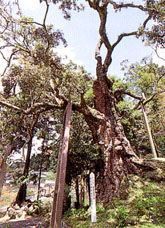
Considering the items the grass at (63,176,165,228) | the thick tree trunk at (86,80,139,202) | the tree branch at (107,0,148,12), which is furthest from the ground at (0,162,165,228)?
the tree branch at (107,0,148,12)

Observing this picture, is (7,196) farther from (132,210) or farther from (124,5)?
(124,5)

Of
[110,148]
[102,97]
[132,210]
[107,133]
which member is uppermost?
[102,97]

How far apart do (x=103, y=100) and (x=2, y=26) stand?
6.21m

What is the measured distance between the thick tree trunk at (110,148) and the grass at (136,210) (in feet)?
1.50

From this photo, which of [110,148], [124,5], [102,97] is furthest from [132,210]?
[124,5]

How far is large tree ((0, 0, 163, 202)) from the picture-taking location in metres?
6.10

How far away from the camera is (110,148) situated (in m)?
6.46

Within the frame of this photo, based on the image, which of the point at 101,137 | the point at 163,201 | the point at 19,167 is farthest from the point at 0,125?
the point at 163,201

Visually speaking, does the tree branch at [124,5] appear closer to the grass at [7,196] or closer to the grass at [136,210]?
→ the grass at [136,210]

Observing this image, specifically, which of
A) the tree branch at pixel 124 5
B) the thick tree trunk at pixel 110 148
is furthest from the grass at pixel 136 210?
the tree branch at pixel 124 5

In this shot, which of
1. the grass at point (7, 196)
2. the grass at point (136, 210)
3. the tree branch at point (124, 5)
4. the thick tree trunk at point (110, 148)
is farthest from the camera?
the grass at point (7, 196)

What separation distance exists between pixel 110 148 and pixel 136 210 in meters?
2.55

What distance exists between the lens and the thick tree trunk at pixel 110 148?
5.84 metres

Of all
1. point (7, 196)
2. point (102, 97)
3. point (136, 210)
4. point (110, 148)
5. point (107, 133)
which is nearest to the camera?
point (136, 210)
